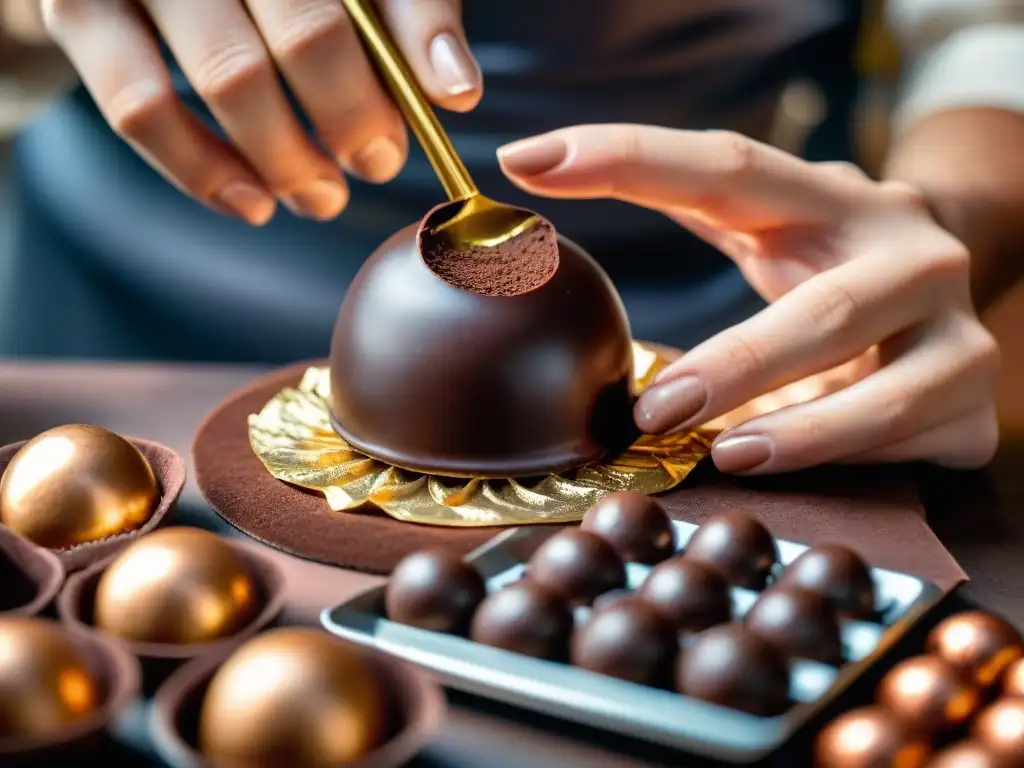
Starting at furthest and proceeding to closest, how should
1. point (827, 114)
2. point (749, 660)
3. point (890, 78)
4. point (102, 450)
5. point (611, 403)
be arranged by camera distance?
point (890, 78), point (827, 114), point (611, 403), point (102, 450), point (749, 660)

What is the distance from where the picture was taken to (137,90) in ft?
2.83

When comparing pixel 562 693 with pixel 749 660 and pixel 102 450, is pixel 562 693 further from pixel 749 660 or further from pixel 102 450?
pixel 102 450

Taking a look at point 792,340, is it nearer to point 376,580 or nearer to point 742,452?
point 742,452

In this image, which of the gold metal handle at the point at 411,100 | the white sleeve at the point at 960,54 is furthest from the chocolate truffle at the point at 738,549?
the white sleeve at the point at 960,54

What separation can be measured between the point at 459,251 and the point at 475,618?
1.10ft

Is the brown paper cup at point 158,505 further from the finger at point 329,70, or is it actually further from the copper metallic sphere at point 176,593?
the finger at point 329,70

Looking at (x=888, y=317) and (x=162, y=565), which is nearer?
(x=162, y=565)

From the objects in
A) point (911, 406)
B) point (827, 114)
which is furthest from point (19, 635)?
point (827, 114)

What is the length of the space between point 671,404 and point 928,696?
1.08 ft

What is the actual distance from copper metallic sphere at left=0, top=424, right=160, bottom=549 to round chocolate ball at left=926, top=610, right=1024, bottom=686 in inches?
17.6

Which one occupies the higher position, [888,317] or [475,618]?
[475,618]

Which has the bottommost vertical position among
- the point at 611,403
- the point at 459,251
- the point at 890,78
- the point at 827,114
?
the point at 890,78

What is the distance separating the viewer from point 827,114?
141 centimetres

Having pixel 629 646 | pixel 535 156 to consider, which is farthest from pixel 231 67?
pixel 629 646
